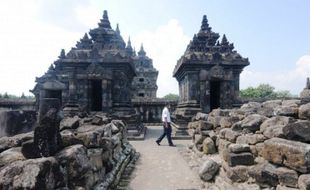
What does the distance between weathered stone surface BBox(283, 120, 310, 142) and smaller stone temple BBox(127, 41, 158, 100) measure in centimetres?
2861

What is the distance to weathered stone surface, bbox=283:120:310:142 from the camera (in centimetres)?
394

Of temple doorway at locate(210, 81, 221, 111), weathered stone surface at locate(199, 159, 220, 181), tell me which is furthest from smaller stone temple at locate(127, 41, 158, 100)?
weathered stone surface at locate(199, 159, 220, 181)

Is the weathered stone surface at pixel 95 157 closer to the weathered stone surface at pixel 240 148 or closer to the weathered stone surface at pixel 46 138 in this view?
the weathered stone surface at pixel 46 138

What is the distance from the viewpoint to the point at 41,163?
115 inches

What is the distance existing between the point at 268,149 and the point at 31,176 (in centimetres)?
345

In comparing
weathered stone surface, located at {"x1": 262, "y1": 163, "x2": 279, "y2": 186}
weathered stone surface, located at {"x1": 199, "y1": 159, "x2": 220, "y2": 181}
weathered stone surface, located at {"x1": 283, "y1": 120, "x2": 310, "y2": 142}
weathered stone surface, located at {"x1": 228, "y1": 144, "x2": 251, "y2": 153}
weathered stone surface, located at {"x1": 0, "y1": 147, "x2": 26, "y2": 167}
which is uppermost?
weathered stone surface, located at {"x1": 283, "y1": 120, "x2": 310, "y2": 142}

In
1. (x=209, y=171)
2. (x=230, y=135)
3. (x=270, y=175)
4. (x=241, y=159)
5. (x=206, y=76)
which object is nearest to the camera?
(x=270, y=175)

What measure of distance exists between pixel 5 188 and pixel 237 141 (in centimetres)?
435

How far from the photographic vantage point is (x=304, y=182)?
11.0ft

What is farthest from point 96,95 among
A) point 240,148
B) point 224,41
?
point 240,148

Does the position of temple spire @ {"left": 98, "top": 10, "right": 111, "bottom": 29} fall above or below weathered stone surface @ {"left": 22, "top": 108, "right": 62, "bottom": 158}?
above

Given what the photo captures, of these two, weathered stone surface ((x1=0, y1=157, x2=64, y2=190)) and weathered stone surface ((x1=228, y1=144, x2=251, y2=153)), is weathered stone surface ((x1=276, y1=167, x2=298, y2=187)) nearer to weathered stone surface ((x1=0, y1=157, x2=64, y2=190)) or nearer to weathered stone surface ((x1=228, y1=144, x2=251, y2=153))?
weathered stone surface ((x1=228, y1=144, x2=251, y2=153))

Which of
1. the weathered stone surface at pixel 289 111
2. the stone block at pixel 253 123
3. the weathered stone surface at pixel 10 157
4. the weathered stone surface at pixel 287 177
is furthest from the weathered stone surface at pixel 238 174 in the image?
the weathered stone surface at pixel 10 157

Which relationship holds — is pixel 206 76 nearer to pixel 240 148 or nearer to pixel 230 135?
pixel 230 135
